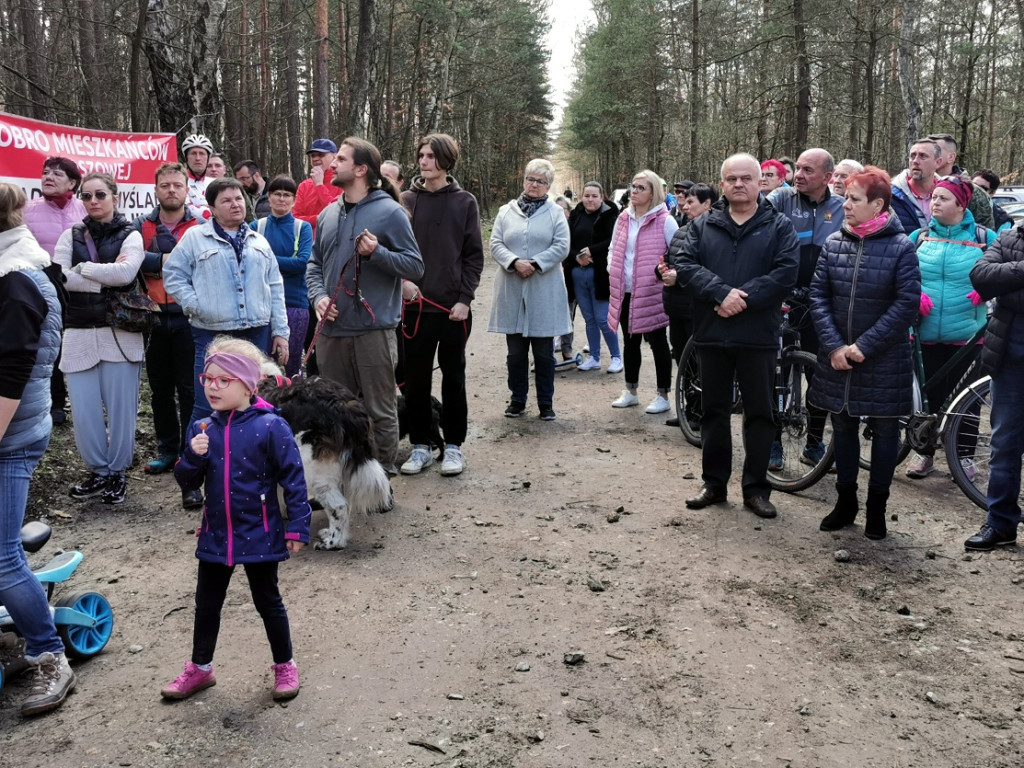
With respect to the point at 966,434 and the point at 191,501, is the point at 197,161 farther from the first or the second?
the point at 966,434

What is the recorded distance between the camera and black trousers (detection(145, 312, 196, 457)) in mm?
6781

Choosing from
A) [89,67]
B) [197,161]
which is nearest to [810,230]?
[197,161]

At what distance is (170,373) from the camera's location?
→ 693 cm

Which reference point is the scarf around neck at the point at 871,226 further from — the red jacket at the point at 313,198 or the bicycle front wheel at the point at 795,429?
the red jacket at the point at 313,198

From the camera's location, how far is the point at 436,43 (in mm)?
32500

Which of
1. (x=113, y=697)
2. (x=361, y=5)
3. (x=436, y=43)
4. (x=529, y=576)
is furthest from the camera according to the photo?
(x=436, y=43)

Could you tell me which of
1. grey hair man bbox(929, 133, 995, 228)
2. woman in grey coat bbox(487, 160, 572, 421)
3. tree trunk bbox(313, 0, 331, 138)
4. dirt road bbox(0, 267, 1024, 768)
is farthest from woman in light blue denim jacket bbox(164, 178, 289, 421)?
tree trunk bbox(313, 0, 331, 138)

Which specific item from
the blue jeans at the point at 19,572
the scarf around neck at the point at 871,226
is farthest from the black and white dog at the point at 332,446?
the scarf around neck at the point at 871,226

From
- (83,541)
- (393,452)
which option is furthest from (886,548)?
(83,541)

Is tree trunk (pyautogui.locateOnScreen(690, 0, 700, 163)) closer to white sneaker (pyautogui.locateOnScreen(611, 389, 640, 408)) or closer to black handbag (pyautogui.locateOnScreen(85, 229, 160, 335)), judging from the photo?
white sneaker (pyautogui.locateOnScreen(611, 389, 640, 408))

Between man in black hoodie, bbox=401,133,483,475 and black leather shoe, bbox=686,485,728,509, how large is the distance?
1.85 metres

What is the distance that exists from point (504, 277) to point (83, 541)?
4.38 meters

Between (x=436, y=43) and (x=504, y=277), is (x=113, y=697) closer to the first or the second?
(x=504, y=277)

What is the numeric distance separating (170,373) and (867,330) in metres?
5.06
